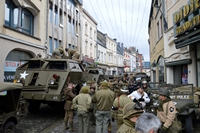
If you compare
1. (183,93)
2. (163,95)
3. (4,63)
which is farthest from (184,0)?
(4,63)

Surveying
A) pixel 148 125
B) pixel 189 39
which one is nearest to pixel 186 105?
pixel 148 125

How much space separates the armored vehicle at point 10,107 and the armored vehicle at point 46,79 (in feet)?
3.94

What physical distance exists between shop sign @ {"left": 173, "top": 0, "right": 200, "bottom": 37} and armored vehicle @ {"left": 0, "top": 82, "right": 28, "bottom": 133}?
7046 mm

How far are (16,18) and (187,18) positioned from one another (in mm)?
9861

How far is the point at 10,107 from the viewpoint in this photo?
18.4 ft

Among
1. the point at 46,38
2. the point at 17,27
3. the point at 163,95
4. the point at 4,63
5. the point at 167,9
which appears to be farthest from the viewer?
the point at 46,38

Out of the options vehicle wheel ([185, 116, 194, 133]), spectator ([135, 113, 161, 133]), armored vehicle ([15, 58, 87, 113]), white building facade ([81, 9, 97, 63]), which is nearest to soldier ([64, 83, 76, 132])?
armored vehicle ([15, 58, 87, 113])

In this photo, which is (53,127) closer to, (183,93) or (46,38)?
(183,93)

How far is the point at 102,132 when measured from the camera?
568 centimetres

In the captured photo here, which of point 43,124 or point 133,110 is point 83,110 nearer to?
point 43,124

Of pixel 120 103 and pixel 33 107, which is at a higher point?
pixel 120 103

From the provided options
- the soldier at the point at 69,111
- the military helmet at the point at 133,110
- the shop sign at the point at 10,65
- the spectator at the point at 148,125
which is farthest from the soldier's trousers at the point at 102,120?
the shop sign at the point at 10,65

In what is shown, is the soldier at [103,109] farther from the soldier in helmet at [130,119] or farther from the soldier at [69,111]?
the soldier in helmet at [130,119]

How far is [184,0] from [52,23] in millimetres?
10905
